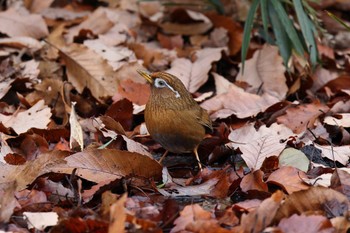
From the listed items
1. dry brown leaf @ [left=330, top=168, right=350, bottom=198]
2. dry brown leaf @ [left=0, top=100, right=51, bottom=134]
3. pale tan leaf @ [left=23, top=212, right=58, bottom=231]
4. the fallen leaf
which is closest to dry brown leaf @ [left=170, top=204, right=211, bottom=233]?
pale tan leaf @ [left=23, top=212, right=58, bottom=231]

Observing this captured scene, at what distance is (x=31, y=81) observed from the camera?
18.4 feet

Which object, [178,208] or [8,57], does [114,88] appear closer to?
[8,57]

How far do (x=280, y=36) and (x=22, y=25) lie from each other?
2.31 meters

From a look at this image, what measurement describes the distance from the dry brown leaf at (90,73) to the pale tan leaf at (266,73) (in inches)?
46.6

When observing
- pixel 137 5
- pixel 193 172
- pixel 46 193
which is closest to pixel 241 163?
pixel 193 172

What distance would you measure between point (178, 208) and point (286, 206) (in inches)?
21.0

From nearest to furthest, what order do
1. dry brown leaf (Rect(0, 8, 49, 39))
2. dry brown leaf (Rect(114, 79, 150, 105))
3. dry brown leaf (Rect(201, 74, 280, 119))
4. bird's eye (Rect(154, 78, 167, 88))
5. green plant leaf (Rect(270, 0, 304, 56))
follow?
1. bird's eye (Rect(154, 78, 167, 88))
2. dry brown leaf (Rect(201, 74, 280, 119))
3. dry brown leaf (Rect(114, 79, 150, 105))
4. green plant leaf (Rect(270, 0, 304, 56))
5. dry brown leaf (Rect(0, 8, 49, 39))

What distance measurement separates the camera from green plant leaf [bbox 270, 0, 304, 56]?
18.9ft

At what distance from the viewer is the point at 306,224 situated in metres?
3.26

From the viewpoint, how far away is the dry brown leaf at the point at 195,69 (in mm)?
5840

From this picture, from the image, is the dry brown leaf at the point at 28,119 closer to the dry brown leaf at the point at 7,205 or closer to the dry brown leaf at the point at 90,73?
the dry brown leaf at the point at 90,73

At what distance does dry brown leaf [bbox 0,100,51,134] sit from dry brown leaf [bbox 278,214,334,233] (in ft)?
6.90

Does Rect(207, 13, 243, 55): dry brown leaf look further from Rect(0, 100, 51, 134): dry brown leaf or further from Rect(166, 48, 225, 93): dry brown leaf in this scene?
Rect(0, 100, 51, 134): dry brown leaf

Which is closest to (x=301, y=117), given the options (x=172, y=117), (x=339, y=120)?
(x=339, y=120)
